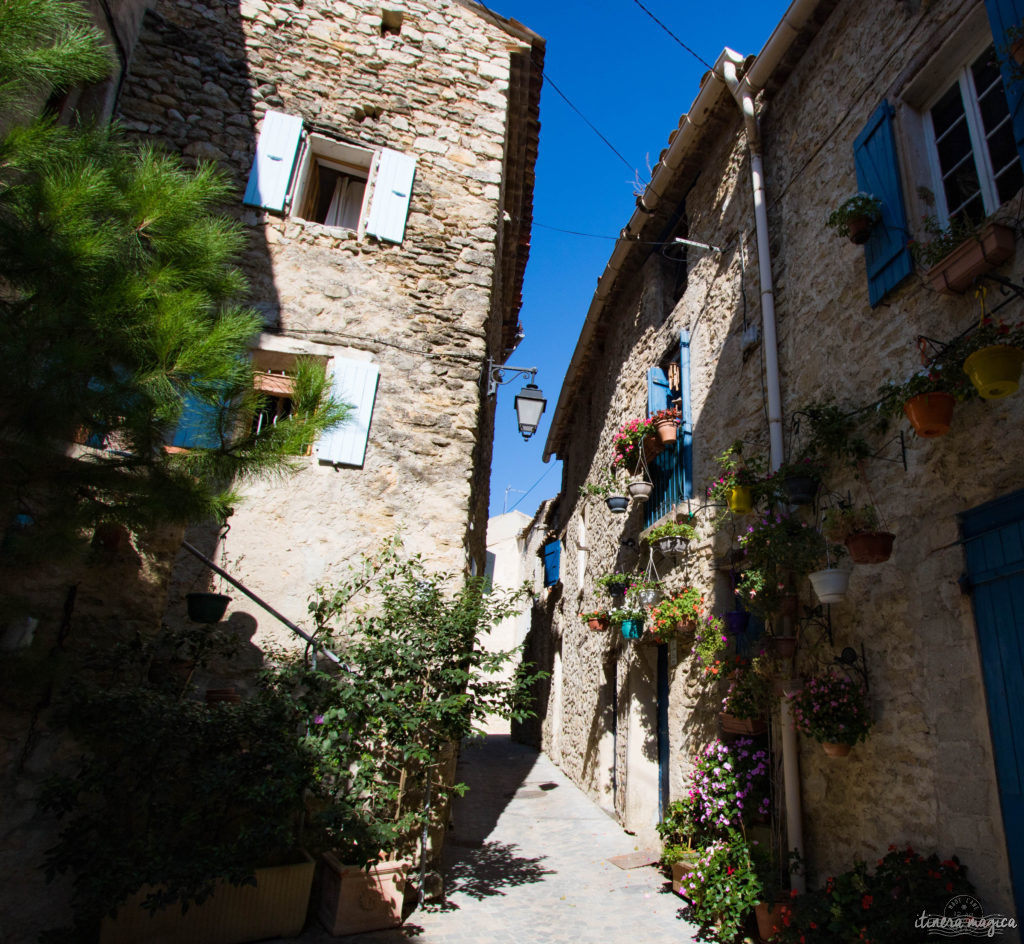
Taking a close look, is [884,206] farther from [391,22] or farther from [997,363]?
[391,22]

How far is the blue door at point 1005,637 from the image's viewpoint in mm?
3119

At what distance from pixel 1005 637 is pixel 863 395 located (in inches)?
73.6

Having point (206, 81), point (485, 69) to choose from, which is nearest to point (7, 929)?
point (206, 81)

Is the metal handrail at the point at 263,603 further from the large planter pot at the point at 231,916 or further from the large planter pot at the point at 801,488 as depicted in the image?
the large planter pot at the point at 801,488

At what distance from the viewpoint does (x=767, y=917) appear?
4219 millimetres

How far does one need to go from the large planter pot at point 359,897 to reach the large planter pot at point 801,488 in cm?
384

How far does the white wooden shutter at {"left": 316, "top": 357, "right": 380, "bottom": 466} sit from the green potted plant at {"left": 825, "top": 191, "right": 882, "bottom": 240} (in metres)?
3.95

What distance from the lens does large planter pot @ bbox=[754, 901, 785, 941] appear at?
4.15 metres

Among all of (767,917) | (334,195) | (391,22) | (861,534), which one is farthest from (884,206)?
(391,22)

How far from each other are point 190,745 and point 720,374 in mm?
5591

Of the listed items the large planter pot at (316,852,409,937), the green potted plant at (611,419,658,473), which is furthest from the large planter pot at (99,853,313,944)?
the green potted plant at (611,419,658,473)

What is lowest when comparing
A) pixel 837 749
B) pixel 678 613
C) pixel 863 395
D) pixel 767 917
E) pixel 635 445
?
pixel 767 917

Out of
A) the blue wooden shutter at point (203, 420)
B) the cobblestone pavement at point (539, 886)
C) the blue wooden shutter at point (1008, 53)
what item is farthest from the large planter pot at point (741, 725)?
the blue wooden shutter at point (203, 420)

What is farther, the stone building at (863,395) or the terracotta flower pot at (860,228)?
the terracotta flower pot at (860,228)
